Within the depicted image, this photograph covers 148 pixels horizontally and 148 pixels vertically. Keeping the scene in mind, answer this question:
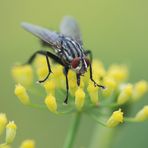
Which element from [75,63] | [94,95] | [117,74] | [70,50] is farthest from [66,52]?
[94,95]

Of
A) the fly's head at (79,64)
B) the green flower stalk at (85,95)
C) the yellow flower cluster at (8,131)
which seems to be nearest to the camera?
the yellow flower cluster at (8,131)

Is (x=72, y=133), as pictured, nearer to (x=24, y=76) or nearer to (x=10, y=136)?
(x=10, y=136)

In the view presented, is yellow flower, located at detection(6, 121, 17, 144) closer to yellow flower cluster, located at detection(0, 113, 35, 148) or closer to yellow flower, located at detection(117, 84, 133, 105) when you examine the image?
yellow flower cluster, located at detection(0, 113, 35, 148)

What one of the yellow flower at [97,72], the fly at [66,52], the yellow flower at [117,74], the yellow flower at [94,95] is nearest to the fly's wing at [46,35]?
the fly at [66,52]

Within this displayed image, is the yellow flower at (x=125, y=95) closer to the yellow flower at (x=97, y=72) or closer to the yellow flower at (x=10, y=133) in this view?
the yellow flower at (x=97, y=72)

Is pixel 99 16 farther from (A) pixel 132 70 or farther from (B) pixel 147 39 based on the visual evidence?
(A) pixel 132 70

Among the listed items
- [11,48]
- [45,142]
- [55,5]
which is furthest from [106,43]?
[45,142]

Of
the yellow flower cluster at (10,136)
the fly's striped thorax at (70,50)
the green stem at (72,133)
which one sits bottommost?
the yellow flower cluster at (10,136)
